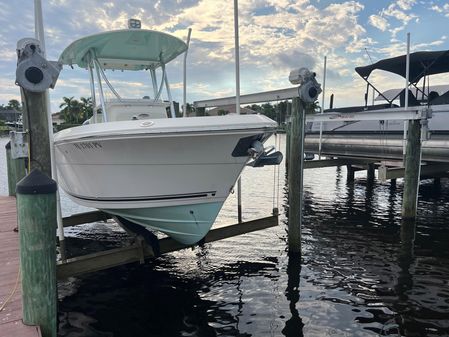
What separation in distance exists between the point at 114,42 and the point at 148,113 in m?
1.37

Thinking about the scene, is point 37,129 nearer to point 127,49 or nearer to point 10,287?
point 10,287

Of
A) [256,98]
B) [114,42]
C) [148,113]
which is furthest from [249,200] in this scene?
[114,42]

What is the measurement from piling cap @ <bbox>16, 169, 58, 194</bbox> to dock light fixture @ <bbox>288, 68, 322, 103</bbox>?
4941mm

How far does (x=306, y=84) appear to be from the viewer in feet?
24.0

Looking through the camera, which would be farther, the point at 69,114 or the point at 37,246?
the point at 69,114

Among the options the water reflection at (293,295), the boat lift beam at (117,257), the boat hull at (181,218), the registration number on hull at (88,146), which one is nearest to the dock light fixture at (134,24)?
the registration number on hull at (88,146)

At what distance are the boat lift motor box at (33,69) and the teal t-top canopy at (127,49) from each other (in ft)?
6.56

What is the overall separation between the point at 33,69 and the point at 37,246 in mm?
2326

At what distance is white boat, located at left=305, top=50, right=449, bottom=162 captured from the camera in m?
11.6

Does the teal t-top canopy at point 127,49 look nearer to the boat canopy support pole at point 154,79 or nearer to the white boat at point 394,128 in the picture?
the boat canopy support pole at point 154,79

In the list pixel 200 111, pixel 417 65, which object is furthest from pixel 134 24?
pixel 417 65

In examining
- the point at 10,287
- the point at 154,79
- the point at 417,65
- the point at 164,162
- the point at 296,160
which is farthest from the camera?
the point at 417,65

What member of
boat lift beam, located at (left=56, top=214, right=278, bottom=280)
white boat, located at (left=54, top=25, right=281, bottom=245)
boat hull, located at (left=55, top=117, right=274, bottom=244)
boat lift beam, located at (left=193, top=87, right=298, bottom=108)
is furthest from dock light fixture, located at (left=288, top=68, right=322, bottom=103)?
boat lift beam, located at (left=56, top=214, right=278, bottom=280)

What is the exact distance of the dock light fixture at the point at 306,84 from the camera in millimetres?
7316
